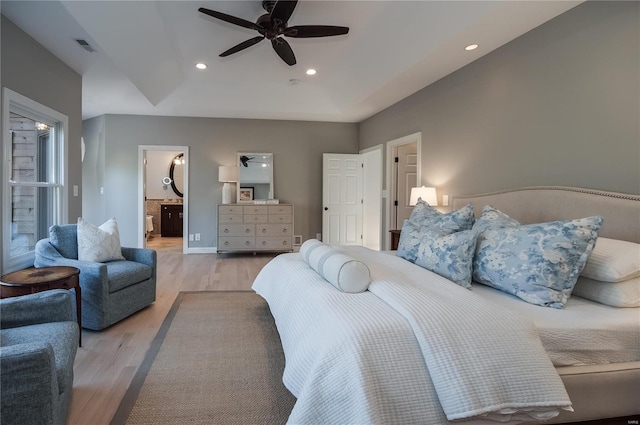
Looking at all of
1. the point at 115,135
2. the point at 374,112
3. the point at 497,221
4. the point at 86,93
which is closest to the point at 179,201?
the point at 115,135

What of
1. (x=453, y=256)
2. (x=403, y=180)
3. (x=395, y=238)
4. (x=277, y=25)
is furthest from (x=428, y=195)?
(x=277, y=25)

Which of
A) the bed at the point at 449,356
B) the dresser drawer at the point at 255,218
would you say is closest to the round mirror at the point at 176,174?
the dresser drawer at the point at 255,218

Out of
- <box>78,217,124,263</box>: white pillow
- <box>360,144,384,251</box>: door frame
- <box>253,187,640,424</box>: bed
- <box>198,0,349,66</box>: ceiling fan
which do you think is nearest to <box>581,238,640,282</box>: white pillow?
<box>253,187,640,424</box>: bed

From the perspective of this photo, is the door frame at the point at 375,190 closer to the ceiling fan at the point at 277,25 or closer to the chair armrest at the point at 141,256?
the ceiling fan at the point at 277,25

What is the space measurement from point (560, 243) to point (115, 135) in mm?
6547

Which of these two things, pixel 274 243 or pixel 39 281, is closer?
pixel 39 281

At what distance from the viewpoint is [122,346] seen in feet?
8.05

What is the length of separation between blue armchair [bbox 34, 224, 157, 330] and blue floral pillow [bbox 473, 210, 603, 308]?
2791 millimetres

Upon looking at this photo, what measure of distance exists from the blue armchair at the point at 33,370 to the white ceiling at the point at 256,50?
2279mm

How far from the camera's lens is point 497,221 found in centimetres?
236

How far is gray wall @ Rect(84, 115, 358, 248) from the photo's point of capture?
5980 millimetres

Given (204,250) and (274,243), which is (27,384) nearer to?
(274,243)

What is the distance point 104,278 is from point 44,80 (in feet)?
6.66

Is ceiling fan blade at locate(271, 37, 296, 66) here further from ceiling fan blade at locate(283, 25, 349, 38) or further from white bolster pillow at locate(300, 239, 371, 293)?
white bolster pillow at locate(300, 239, 371, 293)
